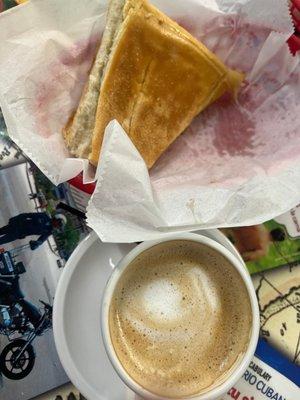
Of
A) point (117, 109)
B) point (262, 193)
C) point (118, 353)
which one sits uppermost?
point (117, 109)

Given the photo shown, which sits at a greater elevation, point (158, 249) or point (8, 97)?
point (8, 97)

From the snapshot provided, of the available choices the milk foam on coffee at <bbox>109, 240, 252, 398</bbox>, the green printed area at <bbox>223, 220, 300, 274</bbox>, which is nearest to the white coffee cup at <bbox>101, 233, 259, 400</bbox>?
the milk foam on coffee at <bbox>109, 240, 252, 398</bbox>

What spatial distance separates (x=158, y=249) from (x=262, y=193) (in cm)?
14

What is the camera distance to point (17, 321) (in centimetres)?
83

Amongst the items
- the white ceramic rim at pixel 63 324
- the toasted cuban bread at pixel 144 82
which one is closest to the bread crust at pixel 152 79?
the toasted cuban bread at pixel 144 82

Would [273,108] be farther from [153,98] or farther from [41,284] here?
[41,284]

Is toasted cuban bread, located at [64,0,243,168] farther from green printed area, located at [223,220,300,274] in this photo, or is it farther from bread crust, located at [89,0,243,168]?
green printed area, located at [223,220,300,274]

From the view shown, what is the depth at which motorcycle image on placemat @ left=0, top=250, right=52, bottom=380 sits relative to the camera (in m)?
0.82

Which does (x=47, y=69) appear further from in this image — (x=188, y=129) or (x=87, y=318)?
(x=87, y=318)

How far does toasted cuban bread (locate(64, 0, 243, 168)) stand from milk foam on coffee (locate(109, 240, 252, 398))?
0.45 ft

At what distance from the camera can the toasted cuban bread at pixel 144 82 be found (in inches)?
29.1

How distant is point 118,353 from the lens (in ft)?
2.36

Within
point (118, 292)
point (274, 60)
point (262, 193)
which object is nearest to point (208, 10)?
point (274, 60)

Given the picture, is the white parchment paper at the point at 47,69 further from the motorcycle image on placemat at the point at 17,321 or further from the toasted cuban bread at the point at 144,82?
the motorcycle image on placemat at the point at 17,321
